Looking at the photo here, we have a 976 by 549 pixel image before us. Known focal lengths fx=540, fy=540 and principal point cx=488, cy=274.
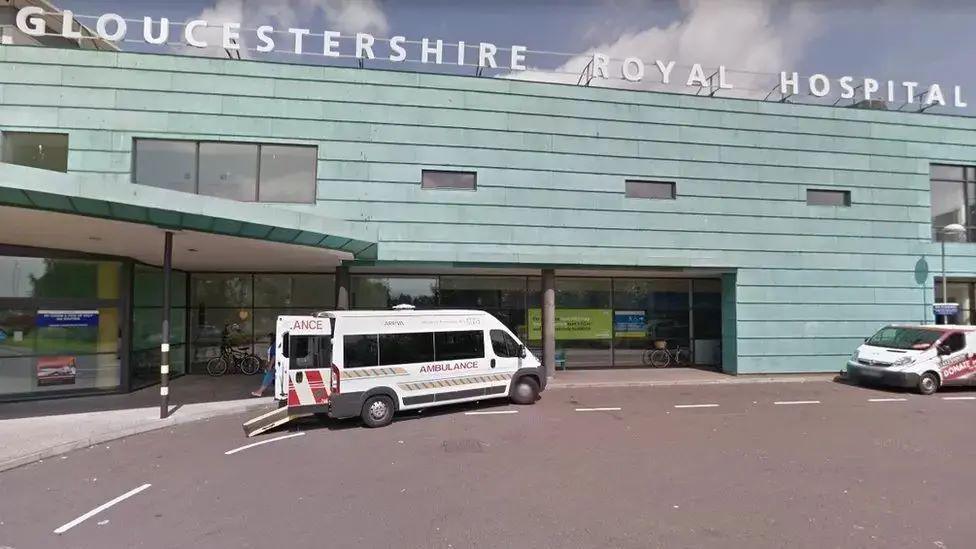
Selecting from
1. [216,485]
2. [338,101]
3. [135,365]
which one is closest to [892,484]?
[216,485]

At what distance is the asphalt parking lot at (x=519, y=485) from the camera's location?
500 cm

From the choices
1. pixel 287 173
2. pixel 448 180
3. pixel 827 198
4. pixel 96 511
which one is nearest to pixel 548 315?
pixel 448 180

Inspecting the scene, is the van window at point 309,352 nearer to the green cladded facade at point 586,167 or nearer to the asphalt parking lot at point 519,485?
the asphalt parking lot at point 519,485

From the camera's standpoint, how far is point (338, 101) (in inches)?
590

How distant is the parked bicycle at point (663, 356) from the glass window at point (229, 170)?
13472mm

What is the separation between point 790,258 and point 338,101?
14.5m

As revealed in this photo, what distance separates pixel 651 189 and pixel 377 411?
1105cm

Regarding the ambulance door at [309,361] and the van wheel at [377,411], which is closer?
the ambulance door at [309,361]

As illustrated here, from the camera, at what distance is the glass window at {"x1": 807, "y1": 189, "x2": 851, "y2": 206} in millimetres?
17438

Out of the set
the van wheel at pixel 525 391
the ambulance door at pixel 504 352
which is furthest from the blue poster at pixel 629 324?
the ambulance door at pixel 504 352

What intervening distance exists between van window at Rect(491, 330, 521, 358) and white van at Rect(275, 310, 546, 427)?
0.07ft

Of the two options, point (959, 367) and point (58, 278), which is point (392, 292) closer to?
point (58, 278)

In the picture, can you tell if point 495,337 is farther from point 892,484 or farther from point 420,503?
point 892,484

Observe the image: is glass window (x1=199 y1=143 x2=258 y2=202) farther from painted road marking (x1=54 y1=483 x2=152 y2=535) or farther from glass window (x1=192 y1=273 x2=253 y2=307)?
painted road marking (x1=54 y1=483 x2=152 y2=535)
